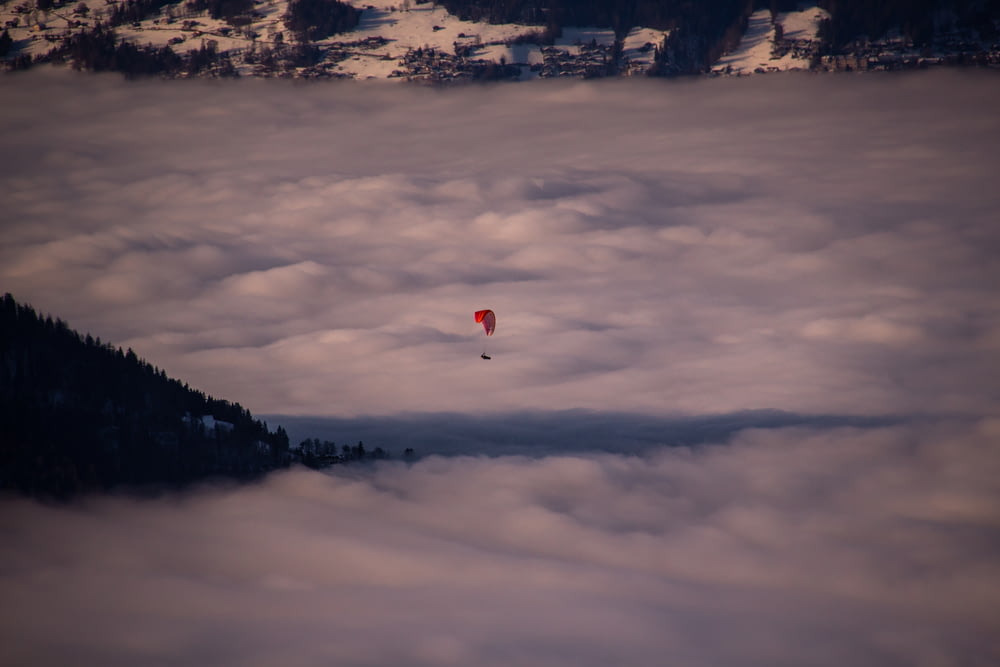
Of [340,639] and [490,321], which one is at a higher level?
[490,321]

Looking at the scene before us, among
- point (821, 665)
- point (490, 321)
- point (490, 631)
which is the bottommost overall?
point (821, 665)

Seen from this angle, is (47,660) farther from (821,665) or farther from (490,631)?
(821,665)

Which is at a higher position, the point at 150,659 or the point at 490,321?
the point at 490,321

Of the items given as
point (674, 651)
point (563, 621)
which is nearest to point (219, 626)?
point (563, 621)

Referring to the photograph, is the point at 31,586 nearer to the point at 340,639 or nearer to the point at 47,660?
the point at 47,660

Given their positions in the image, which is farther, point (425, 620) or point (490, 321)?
point (425, 620)

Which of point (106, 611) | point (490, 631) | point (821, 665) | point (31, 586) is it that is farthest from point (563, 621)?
point (31, 586)

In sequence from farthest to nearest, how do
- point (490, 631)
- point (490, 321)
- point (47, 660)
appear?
point (490, 631)
point (47, 660)
point (490, 321)

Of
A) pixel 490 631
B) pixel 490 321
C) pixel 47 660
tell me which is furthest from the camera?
pixel 490 631

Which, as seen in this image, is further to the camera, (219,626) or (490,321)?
(219,626)
